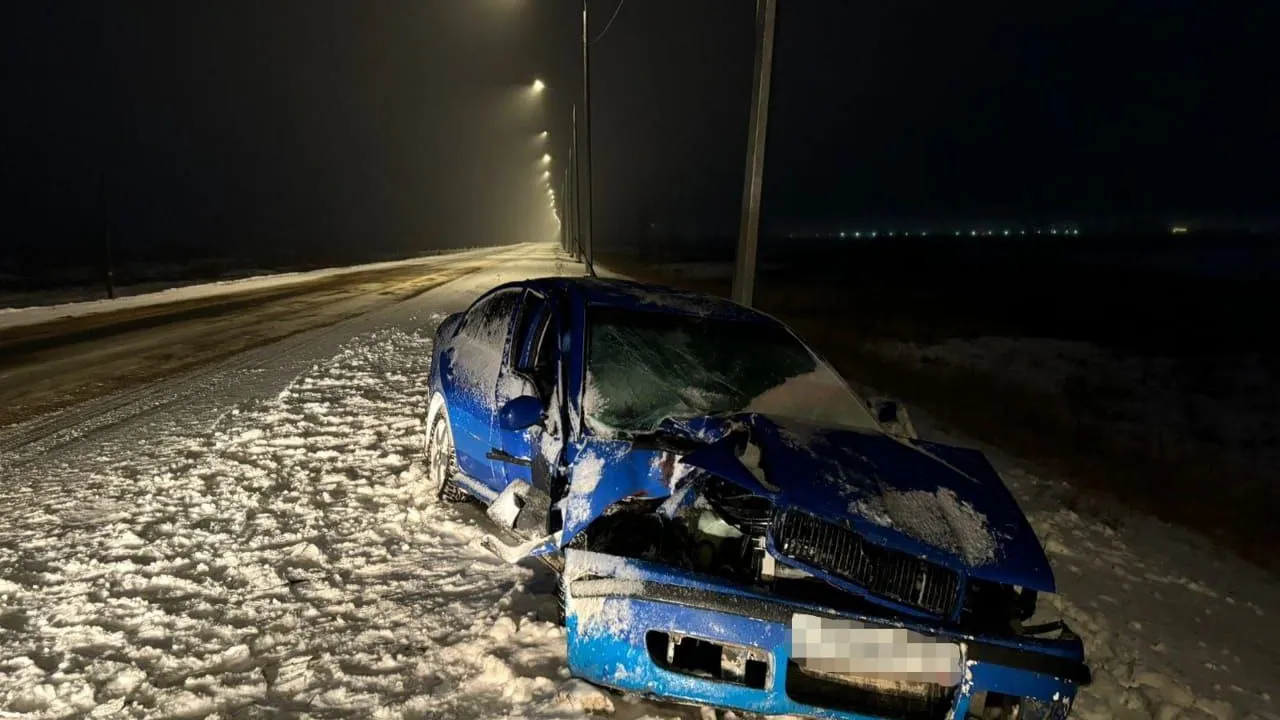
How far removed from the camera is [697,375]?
12.3 ft

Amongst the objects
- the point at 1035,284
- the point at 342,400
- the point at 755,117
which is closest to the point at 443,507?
the point at 342,400

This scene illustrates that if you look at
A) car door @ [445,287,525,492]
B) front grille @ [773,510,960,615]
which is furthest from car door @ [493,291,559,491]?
front grille @ [773,510,960,615]

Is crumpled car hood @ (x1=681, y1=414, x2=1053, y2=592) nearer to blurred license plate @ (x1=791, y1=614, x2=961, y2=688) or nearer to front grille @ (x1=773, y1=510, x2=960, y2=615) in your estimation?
front grille @ (x1=773, y1=510, x2=960, y2=615)

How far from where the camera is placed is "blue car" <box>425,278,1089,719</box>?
7.67ft

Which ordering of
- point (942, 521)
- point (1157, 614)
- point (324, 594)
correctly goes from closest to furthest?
point (942, 521), point (324, 594), point (1157, 614)

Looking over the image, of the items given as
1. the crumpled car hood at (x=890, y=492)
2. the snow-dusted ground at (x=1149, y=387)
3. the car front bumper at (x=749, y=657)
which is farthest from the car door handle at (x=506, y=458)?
the snow-dusted ground at (x=1149, y=387)

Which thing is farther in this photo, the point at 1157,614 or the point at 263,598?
the point at 1157,614

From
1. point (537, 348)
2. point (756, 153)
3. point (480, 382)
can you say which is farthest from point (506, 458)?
point (756, 153)

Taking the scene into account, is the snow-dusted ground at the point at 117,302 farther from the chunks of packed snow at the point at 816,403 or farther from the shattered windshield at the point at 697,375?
the chunks of packed snow at the point at 816,403

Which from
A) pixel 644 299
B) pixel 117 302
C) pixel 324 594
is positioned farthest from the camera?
pixel 117 302

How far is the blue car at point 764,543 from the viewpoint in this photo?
2338 millimetres

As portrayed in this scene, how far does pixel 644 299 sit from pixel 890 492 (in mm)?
1915

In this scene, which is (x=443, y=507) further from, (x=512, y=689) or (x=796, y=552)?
(x=796, y=552)

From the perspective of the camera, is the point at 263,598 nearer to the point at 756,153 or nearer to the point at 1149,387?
the point at 756,153
